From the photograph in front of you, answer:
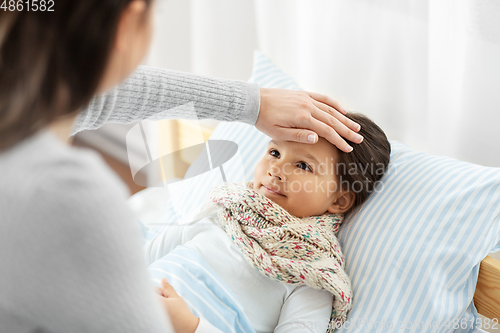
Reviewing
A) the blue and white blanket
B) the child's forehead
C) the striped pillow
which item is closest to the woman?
the blue and white blanket

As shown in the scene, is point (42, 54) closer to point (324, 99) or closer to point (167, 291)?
point (167, 291)

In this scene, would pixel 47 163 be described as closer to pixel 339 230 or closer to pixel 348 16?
pixel 339 230

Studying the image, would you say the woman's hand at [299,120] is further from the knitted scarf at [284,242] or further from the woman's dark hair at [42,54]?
the woman's dark hair at [42,54]

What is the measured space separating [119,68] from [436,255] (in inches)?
31.6

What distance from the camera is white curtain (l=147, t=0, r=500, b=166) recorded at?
1081 millimetres

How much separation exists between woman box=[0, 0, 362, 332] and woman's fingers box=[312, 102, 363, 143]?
2.11ft

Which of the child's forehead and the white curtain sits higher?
the white curtain

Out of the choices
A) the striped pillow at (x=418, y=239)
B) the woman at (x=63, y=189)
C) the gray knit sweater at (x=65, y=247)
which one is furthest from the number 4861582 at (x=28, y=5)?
the striped pillow at (x=418, y=239)

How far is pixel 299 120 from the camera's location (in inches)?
39.9

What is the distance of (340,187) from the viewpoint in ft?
3.73

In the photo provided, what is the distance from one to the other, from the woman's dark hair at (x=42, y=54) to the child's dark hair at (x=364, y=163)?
0.81 meters

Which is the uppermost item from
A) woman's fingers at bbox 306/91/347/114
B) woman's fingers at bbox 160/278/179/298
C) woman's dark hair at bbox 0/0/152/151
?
woman's dark hair at bbox 0/0/152/151

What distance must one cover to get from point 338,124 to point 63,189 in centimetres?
77

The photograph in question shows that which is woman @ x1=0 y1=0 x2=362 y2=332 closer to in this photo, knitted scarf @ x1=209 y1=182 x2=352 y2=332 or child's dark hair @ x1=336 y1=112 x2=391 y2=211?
knitted scarf @ x1=209 y1=182 x2=352 y2=332
